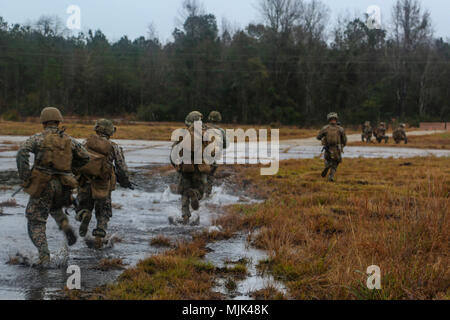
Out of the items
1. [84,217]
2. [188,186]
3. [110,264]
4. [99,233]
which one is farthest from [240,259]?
[188,186]

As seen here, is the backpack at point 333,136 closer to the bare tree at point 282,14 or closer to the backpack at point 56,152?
the backpack at point 56,152

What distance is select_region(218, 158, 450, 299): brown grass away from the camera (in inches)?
187

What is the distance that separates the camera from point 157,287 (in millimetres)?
4836

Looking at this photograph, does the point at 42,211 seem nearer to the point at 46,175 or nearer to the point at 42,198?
the point at 42,198

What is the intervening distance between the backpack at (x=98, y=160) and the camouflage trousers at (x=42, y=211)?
74 cm

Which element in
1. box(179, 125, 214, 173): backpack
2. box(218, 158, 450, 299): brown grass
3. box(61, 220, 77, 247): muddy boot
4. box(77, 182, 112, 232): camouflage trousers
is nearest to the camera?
box(218, 158, 450, 299): brown grass

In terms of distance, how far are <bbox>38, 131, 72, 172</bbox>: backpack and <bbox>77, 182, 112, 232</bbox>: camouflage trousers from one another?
41.1 inches

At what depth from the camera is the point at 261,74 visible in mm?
61500

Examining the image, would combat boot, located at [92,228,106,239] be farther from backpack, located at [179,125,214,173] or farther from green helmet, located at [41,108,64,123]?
backpack, located at [179,125,214,173]

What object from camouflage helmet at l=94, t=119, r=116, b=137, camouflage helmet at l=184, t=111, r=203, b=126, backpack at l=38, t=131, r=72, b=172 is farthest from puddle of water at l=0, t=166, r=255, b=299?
camouflage helmet at l=184, t=111, r=203, b=126

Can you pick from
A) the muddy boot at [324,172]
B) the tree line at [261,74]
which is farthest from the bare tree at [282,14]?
the muddy boot at [324,172]
